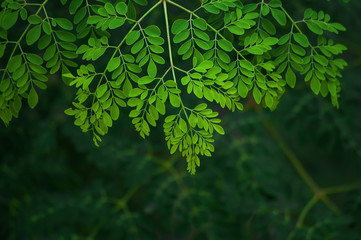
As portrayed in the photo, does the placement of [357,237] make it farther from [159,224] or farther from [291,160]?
[159,224]

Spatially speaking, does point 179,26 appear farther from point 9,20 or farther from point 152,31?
point 9,20

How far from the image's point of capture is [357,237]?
1527mm

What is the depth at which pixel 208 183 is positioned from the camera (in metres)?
1.78

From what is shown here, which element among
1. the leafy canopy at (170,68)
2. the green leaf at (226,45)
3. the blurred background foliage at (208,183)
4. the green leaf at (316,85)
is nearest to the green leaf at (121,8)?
the leafy canopy at (170,68)

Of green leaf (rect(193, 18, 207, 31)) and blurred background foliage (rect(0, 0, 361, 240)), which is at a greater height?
green leaf (rect(193, 18, 207, 31))

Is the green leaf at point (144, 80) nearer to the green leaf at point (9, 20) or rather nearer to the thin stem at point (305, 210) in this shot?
the green leaf at point (9, 20)

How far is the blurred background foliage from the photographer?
166 cm

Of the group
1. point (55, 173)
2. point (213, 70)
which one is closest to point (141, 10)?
point (55, 173)

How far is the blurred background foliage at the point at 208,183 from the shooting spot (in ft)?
5.45

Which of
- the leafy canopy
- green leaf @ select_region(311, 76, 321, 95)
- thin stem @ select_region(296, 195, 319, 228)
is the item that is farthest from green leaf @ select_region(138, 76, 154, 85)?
thin stem @ select_region(296, 195, 319, 228)

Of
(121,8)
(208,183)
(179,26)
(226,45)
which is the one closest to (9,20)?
(121,8)

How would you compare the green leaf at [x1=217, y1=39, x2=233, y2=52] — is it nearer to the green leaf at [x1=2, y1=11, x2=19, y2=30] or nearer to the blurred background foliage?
the green leaf at [x1=2, y1=11, x2=19, y2=30]

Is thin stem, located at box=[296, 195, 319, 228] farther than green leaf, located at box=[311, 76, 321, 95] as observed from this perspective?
Yes

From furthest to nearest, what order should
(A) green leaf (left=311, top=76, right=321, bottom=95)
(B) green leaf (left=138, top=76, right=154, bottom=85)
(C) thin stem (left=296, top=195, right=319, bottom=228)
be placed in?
(C) thin stem (left=296, top=195, right=319, bottom=228) → (A) green leaf (left=311, top=76, right=321, bottom=95) → (B) green leaf (left=138, top=76, right=154, bottom=85)
